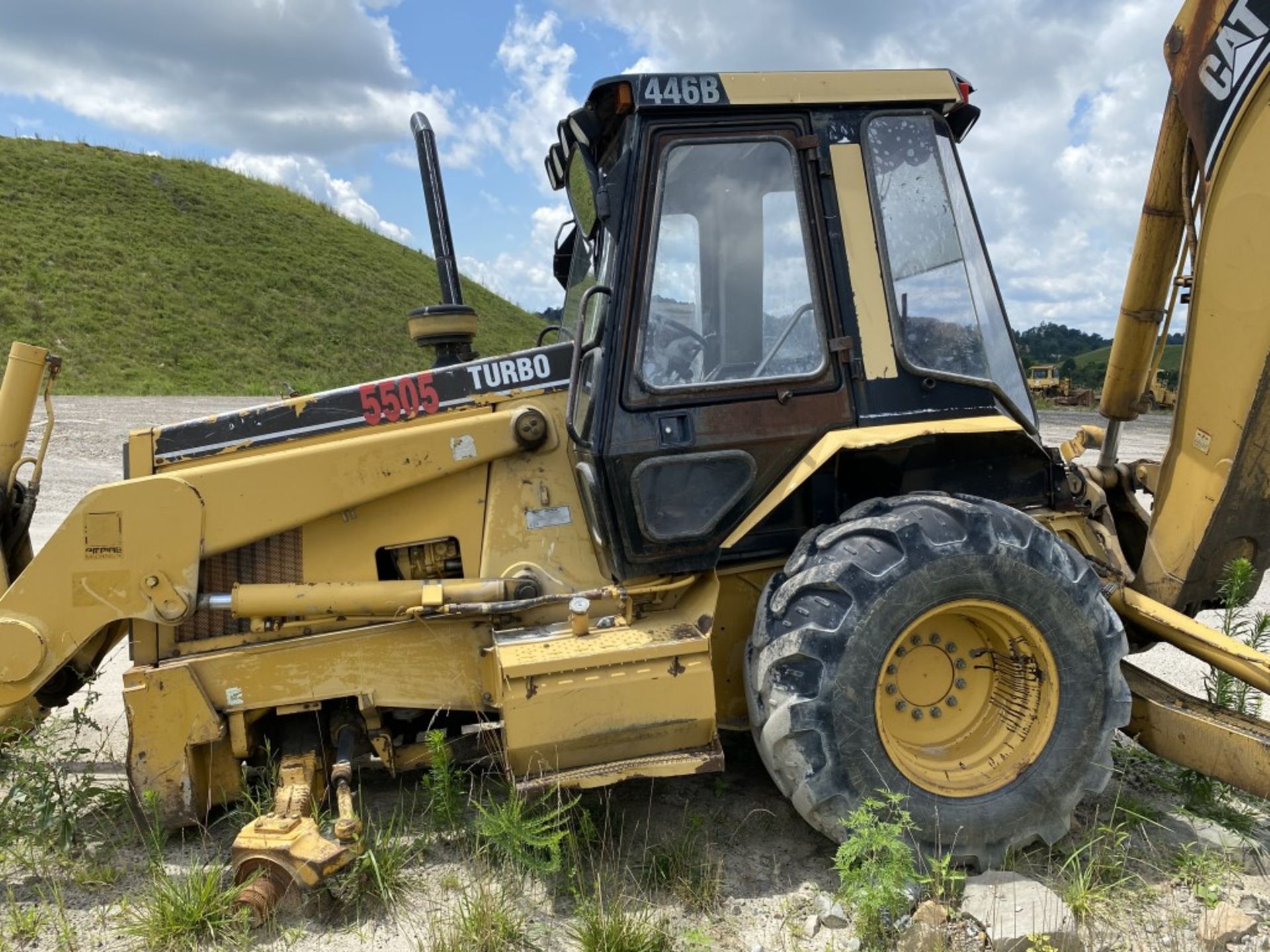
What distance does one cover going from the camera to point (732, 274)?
339cm

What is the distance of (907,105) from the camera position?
3.48 metres

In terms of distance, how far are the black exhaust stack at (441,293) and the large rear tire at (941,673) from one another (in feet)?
6.12

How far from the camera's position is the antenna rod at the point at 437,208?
14.5 feet

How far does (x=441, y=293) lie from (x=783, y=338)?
1.82 meters

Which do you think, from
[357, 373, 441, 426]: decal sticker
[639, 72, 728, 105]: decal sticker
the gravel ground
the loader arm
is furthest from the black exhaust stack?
the loader arm

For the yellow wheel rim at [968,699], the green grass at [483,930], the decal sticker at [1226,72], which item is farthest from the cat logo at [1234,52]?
the green grass at [483,930]

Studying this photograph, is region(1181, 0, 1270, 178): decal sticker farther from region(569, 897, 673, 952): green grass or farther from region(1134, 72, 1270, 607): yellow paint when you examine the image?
region(569, 897, 673, 952): green grass

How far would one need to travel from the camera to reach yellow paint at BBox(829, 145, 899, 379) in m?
3.39

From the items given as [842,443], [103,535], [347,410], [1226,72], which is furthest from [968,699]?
[103,535]

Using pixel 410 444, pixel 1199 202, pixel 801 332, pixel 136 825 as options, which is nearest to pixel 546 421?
pixel 410 444

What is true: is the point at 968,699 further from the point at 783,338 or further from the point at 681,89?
the point at 681,89

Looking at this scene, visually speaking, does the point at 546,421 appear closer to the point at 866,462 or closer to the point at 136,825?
the point at 866,462

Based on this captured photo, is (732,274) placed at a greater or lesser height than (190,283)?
lesser

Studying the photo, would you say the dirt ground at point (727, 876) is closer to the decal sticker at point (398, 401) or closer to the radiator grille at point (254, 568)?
the radiator grille at point (254, 568)
